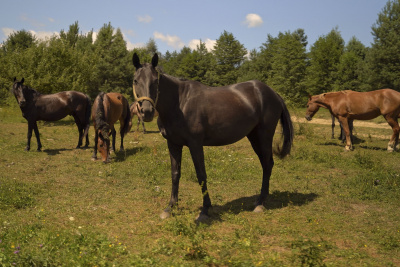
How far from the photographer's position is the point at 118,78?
41.4 meters

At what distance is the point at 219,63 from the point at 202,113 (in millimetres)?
52290

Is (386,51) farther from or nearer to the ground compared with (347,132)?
farther from the ground

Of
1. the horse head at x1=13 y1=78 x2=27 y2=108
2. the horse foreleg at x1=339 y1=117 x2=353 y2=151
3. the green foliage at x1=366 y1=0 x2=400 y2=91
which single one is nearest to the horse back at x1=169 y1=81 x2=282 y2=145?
the horse foreleg at x1=339 y1=117 x2=353 y2=151

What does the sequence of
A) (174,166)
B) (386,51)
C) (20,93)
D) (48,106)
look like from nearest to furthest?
(174,166)
(20,93)
(48,106)
(386,51)

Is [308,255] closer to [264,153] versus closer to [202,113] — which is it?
[264,153]

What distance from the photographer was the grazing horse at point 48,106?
40.3 feet

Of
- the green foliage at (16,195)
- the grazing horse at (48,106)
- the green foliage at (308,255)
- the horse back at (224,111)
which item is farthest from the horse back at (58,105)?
the green foliage at (308,255)

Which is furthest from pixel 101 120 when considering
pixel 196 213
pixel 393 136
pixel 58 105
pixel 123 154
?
pixel 393 136

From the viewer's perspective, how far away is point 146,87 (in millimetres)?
5082

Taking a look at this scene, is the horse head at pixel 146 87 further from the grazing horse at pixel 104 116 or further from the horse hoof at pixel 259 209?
the grazing horse at pixel 104 116

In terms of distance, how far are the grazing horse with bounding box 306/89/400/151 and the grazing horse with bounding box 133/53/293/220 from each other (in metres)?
7.57

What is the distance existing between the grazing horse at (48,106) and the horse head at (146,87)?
8587mm

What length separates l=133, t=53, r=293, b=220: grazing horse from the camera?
5.26 m

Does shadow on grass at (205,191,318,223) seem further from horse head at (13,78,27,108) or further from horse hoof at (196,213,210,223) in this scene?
horse head at (13,78,27,108)
